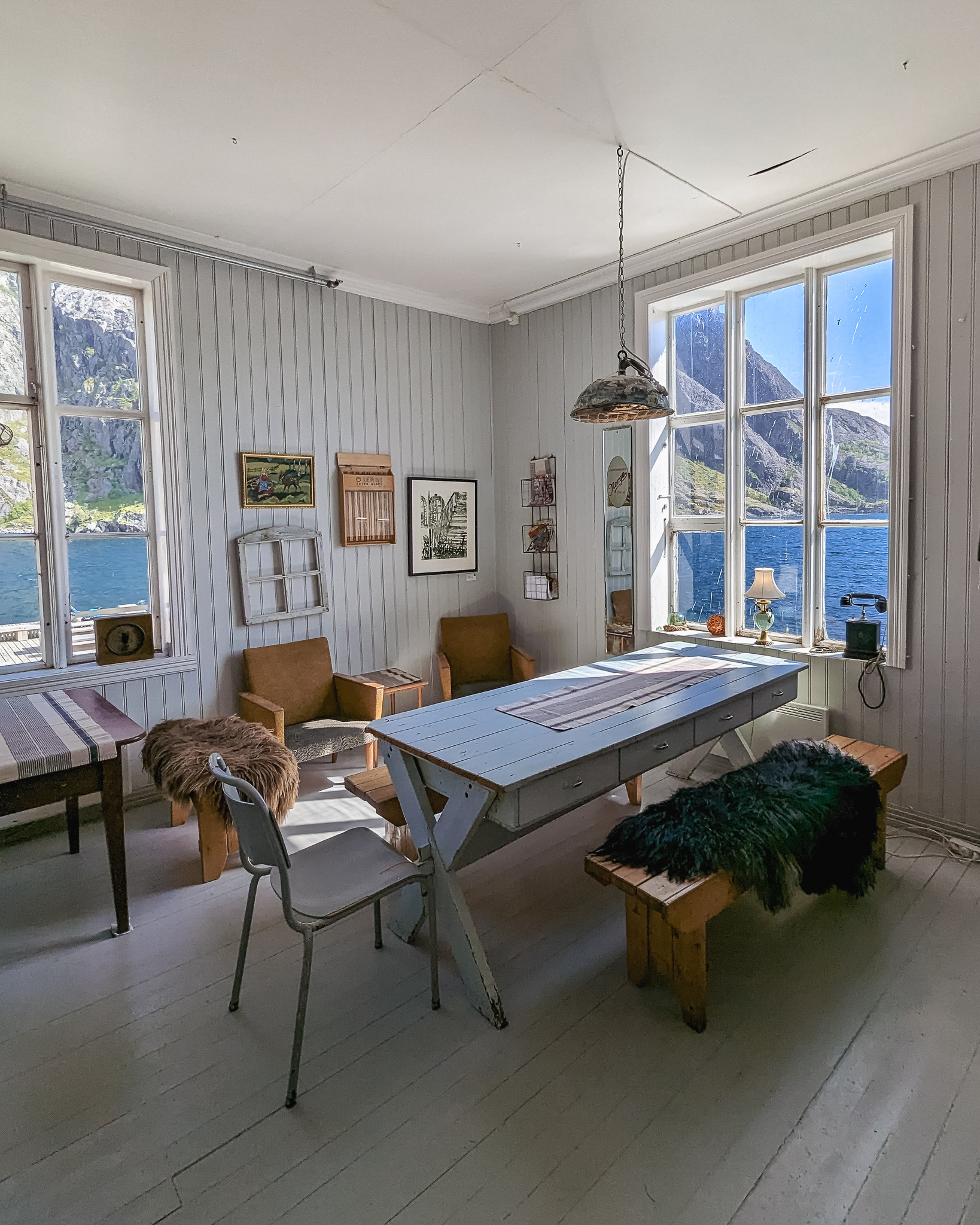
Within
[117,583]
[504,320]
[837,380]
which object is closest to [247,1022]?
[117,583]

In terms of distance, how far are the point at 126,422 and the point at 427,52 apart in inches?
92.9

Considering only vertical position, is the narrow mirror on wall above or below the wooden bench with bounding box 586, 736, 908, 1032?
above

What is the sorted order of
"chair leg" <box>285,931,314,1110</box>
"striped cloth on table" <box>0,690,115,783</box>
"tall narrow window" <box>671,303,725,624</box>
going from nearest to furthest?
"chair leg" <box>285,931,314,1110</box>
"striped cloth on table" <box>0,690,115,783</box>
"tall narrow window" <box>671,303,725,624</box>

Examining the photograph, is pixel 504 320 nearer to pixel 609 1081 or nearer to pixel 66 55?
pixel 66 55

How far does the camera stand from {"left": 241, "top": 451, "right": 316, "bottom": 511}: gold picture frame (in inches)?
157

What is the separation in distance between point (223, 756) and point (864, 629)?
3017 mm

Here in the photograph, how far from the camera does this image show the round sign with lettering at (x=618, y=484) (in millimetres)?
4383

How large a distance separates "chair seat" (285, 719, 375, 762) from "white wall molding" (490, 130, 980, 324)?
3014 millimetres

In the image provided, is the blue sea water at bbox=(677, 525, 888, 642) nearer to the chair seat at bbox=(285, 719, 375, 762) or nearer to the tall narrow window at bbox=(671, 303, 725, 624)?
the tall narrow window at bbox=(671, 303, 725, 624)

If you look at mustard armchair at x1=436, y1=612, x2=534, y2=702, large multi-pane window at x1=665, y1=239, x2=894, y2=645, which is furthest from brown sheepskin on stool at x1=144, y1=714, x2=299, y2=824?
large multi-pane window at x1=665, y1=239, x2=894, y2=645

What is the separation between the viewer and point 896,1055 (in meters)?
1.92

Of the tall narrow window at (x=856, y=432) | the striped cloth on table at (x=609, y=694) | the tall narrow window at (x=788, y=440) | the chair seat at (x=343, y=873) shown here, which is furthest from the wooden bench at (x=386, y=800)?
the tall narrow window at (x=856, y=432)

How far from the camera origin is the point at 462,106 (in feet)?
8.48

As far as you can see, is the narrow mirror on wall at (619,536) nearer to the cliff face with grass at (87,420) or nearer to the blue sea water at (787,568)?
the blue sea water at (787,568)
